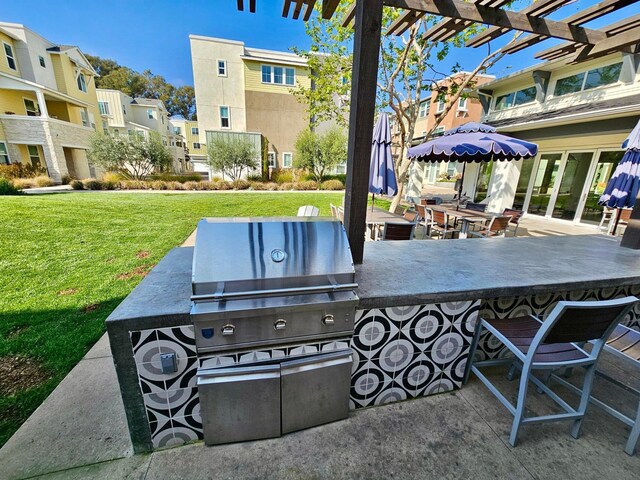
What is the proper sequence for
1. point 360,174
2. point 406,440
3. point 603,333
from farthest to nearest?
1. point 360,174
2. point 406,440
3. point 603,333

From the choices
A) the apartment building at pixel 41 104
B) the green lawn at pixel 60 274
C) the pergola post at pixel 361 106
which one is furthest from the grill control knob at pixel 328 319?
the apartment building at pixel 41 104

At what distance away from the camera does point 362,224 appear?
2070mm

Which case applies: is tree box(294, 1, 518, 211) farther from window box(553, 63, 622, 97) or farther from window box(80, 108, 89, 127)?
window box(80, 108, 89, 127)

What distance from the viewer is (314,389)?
1675 millimetres

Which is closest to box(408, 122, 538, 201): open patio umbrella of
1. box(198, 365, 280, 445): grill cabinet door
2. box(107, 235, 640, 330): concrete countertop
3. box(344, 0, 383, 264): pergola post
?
box(107, 235, 640, 330): concrete countertop

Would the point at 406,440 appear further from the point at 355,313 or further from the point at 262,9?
the point at 262,9

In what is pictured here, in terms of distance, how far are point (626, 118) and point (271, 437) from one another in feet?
35.4

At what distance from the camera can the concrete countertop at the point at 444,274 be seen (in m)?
1.51

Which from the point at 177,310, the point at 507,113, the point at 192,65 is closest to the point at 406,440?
the point at 177,310

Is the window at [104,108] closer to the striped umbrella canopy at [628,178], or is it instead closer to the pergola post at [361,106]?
the pergola post at [361,106]

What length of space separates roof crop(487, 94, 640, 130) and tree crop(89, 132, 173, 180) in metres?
18.8

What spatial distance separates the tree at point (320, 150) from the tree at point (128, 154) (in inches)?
365

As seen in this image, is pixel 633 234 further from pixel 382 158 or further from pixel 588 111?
pixel 588 111

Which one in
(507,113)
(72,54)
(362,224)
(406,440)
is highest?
(72,54)
